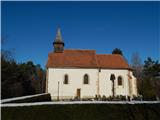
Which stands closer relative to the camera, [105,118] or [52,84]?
[105,118]

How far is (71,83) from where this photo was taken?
3981cm

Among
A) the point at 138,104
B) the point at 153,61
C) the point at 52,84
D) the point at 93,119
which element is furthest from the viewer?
the point at 153,61

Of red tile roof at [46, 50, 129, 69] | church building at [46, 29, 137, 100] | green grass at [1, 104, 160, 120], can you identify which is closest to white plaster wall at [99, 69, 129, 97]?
church building at [46, 29, 137, 100]

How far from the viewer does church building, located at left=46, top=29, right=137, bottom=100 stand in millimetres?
39531

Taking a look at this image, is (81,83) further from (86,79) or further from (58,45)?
(58,45)

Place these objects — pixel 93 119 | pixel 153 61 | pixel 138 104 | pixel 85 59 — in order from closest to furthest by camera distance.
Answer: pixel 93 119 → pixel 138 104 → pixel 85 59 → pixel 153 61

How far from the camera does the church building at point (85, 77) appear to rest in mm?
39531

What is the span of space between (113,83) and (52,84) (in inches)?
427

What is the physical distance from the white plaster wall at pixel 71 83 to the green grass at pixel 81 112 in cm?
2393

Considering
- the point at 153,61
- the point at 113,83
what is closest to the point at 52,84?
the point at 113,83

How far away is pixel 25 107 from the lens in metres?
15.1

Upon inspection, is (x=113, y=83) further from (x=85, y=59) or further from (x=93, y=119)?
(x=93, y=119)

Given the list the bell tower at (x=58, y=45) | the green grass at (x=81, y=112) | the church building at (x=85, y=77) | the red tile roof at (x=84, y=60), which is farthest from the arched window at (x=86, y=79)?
the green grass at (x=81, y=112)

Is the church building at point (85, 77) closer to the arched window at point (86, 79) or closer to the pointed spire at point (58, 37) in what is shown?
the arched window at point (86, 79)
